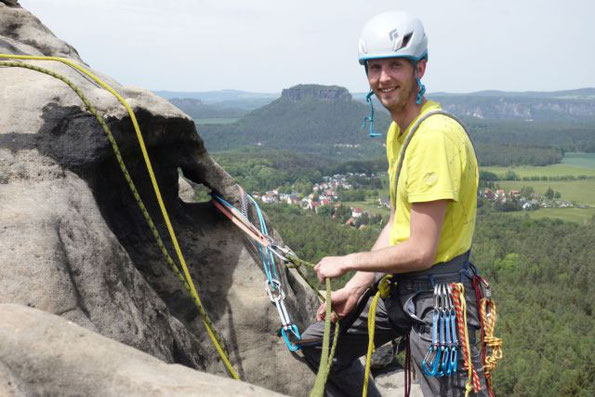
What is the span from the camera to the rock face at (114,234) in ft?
9.35

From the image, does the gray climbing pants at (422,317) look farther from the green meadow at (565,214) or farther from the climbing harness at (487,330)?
the green meadow at (565,214)

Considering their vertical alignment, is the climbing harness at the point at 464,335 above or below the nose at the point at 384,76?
below

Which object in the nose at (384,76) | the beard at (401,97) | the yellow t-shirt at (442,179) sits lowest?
the yellow t-shirt at (442,179)

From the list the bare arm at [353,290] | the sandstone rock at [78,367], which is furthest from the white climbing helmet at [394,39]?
the sandstone rock at [78,367]

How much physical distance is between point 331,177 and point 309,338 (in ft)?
418

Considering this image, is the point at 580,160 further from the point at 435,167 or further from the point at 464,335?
the point at 435,167

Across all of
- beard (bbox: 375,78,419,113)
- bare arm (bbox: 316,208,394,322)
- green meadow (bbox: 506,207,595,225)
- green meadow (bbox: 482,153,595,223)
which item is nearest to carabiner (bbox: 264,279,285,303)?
bare arm (bbox: 316,208,394,322)

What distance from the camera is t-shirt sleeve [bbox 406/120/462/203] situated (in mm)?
2885

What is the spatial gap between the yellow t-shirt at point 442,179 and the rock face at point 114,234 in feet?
5.54

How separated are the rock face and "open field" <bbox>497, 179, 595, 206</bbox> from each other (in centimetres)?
10632

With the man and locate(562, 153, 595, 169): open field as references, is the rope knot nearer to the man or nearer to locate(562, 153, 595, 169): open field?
the man

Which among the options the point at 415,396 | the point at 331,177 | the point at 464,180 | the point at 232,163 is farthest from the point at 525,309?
the point at 331,177

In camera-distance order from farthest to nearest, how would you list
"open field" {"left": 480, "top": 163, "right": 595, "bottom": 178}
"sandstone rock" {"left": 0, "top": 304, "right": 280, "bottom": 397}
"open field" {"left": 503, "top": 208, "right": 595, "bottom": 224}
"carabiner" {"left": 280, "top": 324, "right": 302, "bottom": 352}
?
"open field" {"left": 480, "top": 163, "right": 595, "bottom": 178}
"open field" {"left": 503, "top": 208, "right": 595, "bottom": 224}
"carabiner" {"left": 280, "top": 324, "right": 302, "bottom": 352}
"sandstone rock" {"left": 0, "top": 304, "right": 280, "bottom": 397}

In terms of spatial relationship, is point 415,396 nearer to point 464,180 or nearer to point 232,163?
point 464,180
